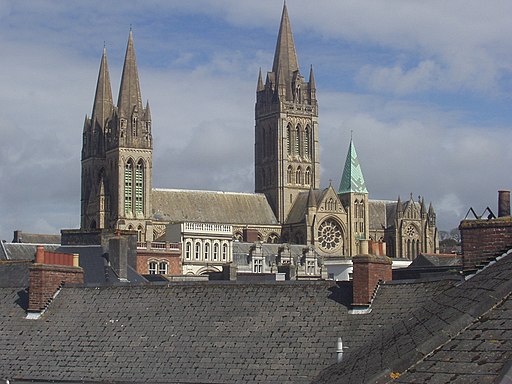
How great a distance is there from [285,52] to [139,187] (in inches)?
1354

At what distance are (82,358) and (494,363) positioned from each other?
651 inches

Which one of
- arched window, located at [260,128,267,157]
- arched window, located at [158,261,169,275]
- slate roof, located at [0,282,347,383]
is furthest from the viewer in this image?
arched window, located at [260,128,267,157]

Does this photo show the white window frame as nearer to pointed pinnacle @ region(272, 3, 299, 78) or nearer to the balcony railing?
the balcony railing

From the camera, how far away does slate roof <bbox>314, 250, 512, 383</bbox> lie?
9055mm

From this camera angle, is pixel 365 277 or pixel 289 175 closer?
pixel 365 277

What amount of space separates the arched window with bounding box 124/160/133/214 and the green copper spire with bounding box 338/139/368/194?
103 ft

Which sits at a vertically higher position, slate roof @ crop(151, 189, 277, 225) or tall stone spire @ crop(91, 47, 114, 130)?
tall stone spire @ crop(91, 47, 114, 130)

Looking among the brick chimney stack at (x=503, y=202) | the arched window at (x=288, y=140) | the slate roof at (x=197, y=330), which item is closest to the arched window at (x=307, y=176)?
the arched window at (x=288, y=140)

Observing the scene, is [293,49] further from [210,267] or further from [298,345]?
[298,345]

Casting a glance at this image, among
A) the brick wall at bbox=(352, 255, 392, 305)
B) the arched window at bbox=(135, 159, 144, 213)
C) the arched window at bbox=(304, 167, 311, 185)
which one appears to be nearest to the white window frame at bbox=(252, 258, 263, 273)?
the arched window at bbox=(135, 159, 144, 213)

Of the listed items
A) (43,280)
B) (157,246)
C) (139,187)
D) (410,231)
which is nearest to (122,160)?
(139,187)

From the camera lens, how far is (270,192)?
151 m

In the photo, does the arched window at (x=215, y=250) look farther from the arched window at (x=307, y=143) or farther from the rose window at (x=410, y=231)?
the rose window at (x=410, y=231)

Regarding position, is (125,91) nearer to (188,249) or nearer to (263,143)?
(263,143)
